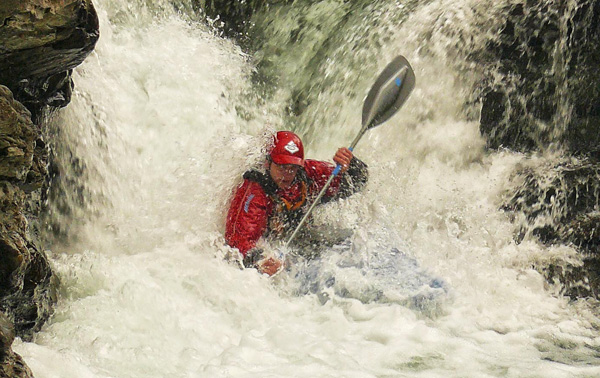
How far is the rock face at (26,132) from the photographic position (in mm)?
2697

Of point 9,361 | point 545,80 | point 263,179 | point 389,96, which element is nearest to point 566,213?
point 545,80

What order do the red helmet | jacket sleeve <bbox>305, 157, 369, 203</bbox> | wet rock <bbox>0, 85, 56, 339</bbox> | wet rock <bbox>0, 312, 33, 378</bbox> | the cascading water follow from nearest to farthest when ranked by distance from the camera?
wet rock <bbox>0, 312, 33, 378</bbox> < wet rock <bbox>0, 85, 56, 339</bbox> < the cascading water < the red helmet < jacket sleeve <bbox>305, 157, 369, 203</bbox>

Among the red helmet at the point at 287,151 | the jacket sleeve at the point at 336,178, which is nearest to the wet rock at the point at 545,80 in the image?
the jacket sleeve at the point at 336,178

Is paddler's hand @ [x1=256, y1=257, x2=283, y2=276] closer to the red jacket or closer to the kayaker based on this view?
the kayaker

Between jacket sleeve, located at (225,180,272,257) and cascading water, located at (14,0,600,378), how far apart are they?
0.17m

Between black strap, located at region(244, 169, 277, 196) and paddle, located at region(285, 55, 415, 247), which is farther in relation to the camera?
paddle, located at region(285, 55, 415, 247)

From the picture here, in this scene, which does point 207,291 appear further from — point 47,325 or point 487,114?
point 487,114

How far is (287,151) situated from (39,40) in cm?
181

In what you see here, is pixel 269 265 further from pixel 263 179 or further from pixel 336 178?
pixel 336 178

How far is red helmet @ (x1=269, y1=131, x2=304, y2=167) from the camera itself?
448 centimetres

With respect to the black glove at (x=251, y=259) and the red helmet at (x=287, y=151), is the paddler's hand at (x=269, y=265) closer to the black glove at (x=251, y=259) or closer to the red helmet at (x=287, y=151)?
the black glove at (x=251, y=259)

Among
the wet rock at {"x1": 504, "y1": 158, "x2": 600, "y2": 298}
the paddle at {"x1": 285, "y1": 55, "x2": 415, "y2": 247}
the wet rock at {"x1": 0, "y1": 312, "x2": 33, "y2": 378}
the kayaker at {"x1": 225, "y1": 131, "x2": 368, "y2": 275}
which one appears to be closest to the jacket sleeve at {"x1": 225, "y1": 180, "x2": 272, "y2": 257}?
the kayaker at {"x1": 225, "y1": 131, "x2": 368, "y2": 275}

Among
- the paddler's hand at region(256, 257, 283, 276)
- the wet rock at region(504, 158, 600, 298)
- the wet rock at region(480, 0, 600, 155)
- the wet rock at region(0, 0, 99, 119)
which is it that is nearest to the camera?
the wet rock at region(0, 0, 99, 119)

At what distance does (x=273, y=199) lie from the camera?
181 inches
